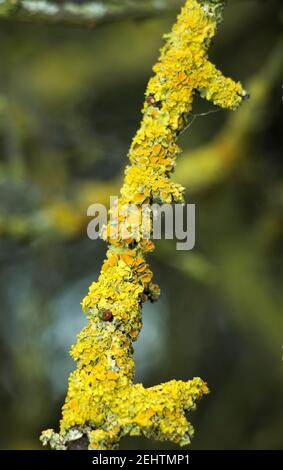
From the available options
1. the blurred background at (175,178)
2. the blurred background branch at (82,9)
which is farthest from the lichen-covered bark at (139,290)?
the blurred background at (175,178)

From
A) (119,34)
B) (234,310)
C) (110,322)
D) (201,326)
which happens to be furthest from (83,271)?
(110,322)

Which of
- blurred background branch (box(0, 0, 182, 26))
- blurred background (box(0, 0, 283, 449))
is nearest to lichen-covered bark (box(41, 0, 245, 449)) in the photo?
blurred background branch (box(0, 0, 182, 26))

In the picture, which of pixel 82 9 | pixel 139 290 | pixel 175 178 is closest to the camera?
pixel 139 290

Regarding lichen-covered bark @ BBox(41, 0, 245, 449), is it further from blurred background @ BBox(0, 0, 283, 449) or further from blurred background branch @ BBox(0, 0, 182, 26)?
blurred background @ BBox(0, 0, 283, 449)

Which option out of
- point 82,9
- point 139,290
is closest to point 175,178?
point 82,9

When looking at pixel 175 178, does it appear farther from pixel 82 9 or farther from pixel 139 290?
pixel 139 290

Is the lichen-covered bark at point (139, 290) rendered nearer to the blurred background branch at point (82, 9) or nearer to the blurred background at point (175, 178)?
the blurred background branch at point (82, 9)

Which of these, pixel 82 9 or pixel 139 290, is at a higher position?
pixel 82 9
